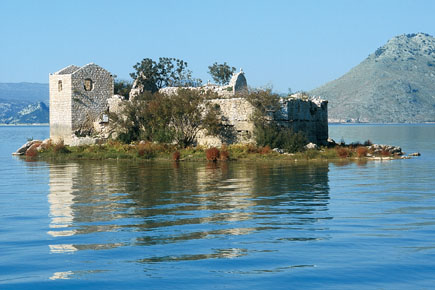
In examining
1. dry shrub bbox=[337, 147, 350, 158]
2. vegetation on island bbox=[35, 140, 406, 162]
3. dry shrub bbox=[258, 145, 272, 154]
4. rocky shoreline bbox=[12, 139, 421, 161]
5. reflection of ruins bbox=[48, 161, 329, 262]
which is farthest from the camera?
dry shrub bbox=[258, 145, 272, 154]

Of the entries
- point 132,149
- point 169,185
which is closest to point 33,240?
point 169,185

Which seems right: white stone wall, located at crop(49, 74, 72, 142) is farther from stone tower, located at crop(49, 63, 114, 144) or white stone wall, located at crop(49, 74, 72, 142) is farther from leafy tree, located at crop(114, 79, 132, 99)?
leafy tree, located at crop(114, 79, 132, 99)

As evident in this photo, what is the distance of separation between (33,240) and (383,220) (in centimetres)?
776

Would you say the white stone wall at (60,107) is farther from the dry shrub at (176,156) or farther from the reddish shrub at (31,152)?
the dry shrub at (176,156)

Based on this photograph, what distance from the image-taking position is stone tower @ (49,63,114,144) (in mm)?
43938

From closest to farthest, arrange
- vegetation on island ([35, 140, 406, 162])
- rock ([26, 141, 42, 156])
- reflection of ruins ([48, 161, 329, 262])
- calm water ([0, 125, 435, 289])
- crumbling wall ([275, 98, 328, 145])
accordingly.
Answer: calm water ([0, 125, 435, 289]), reflection of ruins ([48, 161, 329, 262]), vegetation on island ([35, 140, 406, 162]), crumbling wall ([275, 98, 328, 145]), rock ([26, 141, 42, 156])

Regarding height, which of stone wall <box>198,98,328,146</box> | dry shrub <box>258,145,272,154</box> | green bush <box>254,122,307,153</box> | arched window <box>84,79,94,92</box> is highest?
arched window <box>84,79,94,92</box>

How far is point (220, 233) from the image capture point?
1309cm

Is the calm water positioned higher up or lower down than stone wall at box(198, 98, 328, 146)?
lower down

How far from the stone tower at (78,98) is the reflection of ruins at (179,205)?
15.2 m

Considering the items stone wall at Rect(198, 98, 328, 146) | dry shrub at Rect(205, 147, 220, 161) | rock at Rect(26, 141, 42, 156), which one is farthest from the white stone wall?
dry shrub at Rect(205, 147, 220, 161)

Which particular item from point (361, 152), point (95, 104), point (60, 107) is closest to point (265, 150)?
point (361, 152)

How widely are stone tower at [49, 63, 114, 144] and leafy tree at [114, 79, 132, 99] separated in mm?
2025

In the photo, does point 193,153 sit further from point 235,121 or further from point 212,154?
point 235,121
